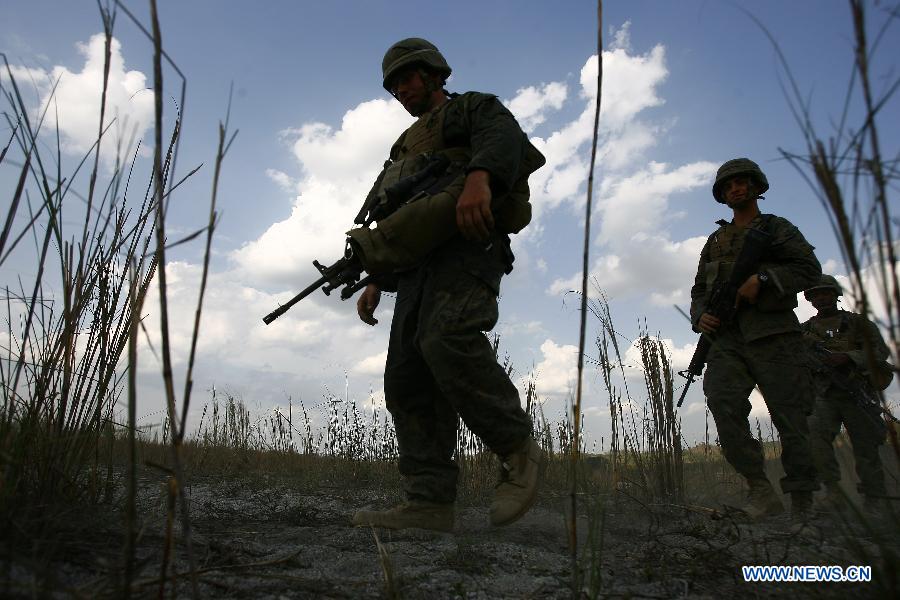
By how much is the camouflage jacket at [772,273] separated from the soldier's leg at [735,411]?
6.6 inches

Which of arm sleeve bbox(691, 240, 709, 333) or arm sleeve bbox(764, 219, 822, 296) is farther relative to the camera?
arm sleeve bbox(691, 240, 709, 333)

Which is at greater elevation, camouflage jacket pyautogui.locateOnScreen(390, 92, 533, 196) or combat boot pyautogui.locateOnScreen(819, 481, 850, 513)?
camouflage jacket pyautogui.locateOnScreen(390, 92, 533, 196)

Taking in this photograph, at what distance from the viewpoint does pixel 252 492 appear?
10.8 feet

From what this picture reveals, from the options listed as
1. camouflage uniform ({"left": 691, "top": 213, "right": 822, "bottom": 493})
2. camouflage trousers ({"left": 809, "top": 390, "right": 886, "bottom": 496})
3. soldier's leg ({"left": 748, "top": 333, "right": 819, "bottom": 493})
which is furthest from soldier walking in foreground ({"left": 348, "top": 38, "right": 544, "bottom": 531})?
camouflage trousers ({"left": 809, "top": 390, "right": 886, "bottom": 496})

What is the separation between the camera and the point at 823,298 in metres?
5.07

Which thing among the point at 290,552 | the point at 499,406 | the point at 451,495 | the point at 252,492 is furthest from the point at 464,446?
the point at 290,552

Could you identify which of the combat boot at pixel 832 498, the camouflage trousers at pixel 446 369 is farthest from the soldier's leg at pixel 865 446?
the camouflage trousers at pixel 446 369

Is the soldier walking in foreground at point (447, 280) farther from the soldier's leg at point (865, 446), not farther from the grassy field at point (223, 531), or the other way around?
the soldier's leg at point (865, 446)

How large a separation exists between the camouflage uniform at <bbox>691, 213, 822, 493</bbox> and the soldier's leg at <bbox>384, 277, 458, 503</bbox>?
5.23 ft

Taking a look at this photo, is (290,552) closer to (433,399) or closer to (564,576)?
(564,576)

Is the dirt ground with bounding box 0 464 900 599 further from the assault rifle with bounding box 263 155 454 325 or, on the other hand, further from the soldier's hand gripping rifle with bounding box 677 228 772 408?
the soldier's hand gripping rifle with bounding box 677 228 772 408

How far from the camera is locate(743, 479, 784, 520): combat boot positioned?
316cm

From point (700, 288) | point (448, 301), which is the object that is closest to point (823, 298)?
point (700, 288)

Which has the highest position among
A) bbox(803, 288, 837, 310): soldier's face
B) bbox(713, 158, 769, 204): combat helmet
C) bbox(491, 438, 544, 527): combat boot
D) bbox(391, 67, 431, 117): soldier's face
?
bbox(713, 158, 769, 204): combat helmet
